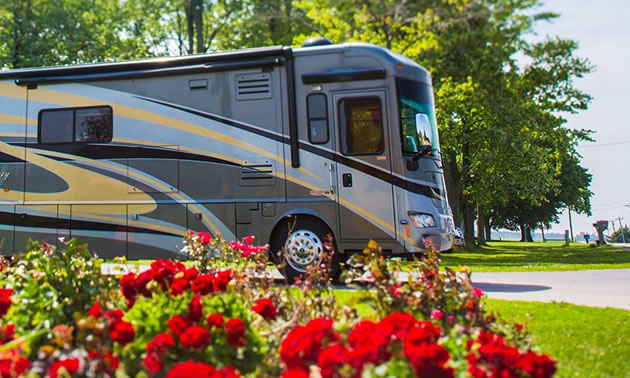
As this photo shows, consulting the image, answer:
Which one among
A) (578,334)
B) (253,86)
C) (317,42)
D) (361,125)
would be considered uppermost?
(317,42)

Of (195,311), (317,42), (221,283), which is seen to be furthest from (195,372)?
(317,42)

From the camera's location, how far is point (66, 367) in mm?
2502

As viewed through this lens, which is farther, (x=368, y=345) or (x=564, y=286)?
(x=564, y=286)

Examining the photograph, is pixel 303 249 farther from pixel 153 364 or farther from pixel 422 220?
pixel 153 364

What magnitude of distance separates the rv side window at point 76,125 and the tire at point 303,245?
138 inches

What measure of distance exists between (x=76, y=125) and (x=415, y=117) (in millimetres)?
5662

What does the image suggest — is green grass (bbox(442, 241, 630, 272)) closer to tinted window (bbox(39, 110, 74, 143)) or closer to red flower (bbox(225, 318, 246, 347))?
tinted window (bbox(39, 110, 74, 143))

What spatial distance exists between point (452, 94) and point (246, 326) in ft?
69.8

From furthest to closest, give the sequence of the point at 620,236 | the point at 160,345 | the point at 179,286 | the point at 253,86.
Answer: the point at 620,236 < the point at 253,86 < the point at 179,286 < the point at 160,345

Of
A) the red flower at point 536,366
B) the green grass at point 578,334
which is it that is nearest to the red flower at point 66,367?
the red flower at point 536,366

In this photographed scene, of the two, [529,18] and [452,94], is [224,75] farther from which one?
[529,18]

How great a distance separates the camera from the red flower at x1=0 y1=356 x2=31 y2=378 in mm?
2443

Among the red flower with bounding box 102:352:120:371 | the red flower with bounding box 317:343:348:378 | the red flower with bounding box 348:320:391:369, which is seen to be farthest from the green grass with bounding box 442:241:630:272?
the red flower with bounding box 102:352:120:371

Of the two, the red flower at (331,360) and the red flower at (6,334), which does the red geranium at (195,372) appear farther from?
the red flower at (6,334)
